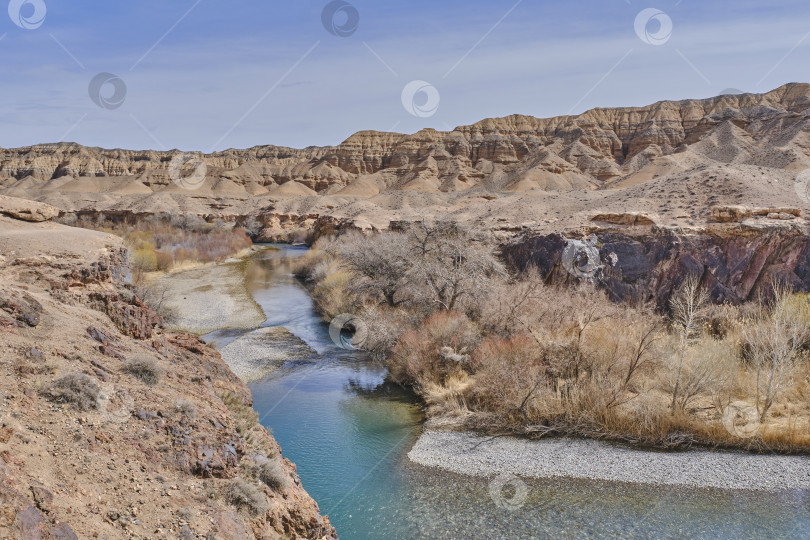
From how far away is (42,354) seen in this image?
19.2 ft

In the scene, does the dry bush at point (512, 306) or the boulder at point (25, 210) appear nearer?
the boulder at point (25, 210)

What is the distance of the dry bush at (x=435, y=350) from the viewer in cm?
1616

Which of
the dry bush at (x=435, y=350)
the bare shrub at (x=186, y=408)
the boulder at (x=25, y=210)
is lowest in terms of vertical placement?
the dry bush at (x=435, y=350)

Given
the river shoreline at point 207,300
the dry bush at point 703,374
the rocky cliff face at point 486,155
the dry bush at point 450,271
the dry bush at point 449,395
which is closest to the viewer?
the dry bush at point 703,374

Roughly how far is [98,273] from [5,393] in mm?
4739

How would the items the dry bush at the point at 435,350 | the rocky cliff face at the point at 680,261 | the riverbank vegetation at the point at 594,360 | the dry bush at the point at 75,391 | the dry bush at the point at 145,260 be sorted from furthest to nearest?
the dry bush at the point at 145,260 < the rocky cliff face at the point at 680,261 < the dry bush at the point at 435,350 < the riverbank vegetation at the point at 594,360 < the dry bush at the point at 75,391

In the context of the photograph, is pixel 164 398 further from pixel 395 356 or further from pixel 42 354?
pixel 395 356

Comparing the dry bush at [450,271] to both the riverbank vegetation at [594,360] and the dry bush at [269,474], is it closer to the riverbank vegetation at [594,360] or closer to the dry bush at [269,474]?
the riverbank vegetation at [594,360]

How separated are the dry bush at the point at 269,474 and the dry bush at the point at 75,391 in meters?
1.97

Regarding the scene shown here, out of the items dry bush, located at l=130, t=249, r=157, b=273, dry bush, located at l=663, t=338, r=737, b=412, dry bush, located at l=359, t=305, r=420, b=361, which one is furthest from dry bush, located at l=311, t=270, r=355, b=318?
dry bush, located at l=663, t=338, r=737, b=412

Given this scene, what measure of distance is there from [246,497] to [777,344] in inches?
480

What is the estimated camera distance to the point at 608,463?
1157 cm

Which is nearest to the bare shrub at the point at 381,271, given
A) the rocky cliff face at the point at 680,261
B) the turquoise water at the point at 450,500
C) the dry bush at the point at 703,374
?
the rocky cliff face at the point at 680,261

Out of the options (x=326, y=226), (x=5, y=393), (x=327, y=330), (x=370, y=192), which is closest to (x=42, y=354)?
(x=5, y=393)
